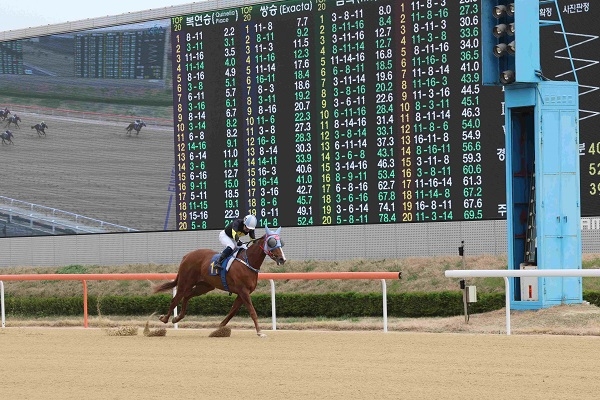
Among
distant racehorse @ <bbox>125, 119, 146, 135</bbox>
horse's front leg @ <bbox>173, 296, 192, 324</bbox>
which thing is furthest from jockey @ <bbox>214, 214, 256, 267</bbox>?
distant racehorse @ <bbox>125, 119, 146, 135</bbox>

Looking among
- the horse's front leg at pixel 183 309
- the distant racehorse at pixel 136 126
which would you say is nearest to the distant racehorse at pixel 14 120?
the distant racehorse at pixel 136 126

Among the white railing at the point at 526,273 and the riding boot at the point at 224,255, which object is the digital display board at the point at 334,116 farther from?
the riding boot at the point at 224,255

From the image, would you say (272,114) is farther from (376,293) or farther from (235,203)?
(376,293)

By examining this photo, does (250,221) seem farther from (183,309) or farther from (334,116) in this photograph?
(334,116)

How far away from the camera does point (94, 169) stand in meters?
18.4

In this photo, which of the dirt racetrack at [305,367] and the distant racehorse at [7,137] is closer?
the dirt racetrack at [305,367]

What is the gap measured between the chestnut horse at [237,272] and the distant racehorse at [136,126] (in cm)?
650

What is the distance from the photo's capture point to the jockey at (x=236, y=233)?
35.8 feet

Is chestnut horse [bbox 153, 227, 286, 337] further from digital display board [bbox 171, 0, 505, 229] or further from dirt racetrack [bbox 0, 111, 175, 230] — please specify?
dirt racetrack [bbox 0, 111, 175, 230]

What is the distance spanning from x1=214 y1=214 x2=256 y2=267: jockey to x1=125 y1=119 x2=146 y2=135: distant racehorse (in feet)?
22.1

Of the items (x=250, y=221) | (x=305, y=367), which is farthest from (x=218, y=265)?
(x=305, y=367)

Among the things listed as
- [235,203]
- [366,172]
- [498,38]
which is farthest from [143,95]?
[498,38]

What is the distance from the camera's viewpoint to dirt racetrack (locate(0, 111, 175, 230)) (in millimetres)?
17406

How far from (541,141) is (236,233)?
11.0ft
